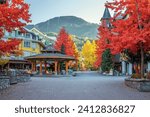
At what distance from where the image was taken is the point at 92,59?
336 ft

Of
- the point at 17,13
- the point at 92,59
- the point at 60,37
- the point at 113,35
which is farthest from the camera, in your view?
the point at 92,59

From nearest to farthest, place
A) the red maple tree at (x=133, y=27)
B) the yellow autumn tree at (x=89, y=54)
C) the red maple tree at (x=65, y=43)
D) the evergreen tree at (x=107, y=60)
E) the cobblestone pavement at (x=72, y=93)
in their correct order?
the cobblestone pavement at (x=72, y=93) → the red maple tree at (x=133, y=27) → the evergreen tree at (x=107, y=60) → the red maple tree at (x=65, y=43) → the yellow autumn tree at (x=89, y=54)

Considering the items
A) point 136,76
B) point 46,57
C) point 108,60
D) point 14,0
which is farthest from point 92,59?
point 14,0

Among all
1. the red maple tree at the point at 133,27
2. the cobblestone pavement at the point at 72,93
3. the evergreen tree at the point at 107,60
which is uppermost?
the red maple tree at the point at 133,27

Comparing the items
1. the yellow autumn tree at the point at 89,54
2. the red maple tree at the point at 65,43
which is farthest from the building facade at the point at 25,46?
the yellow autumn tree at the point at 89,54

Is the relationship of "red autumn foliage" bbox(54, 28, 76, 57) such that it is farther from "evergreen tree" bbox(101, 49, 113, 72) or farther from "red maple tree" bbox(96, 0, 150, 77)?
"red maple tree" bbox(96, 0, 150, 77)

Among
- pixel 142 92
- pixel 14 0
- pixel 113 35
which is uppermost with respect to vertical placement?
pixel 14 0

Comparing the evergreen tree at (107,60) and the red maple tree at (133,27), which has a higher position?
the red maple tree at (133,27)

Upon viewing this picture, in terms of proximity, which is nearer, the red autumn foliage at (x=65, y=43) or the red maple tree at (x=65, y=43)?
the red maple tree at (x=65, y=43)

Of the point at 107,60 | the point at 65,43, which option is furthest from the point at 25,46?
the point at 107,60

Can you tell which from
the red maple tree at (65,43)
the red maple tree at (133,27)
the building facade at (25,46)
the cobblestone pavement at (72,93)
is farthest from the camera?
the red maple tree at (65,43)

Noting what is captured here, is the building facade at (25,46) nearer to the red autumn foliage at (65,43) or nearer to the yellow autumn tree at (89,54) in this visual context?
the red autumn foliage at (65,43)

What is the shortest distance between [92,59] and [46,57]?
56.1 m

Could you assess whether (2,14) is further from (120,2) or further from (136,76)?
Result: (136,76)
